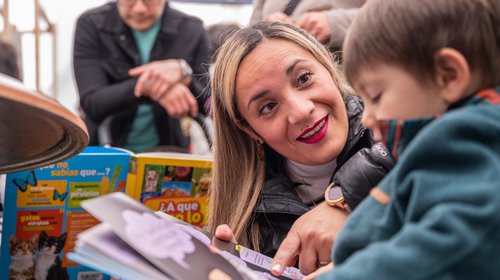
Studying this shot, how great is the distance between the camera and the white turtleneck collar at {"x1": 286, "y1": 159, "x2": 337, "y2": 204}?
1382 mm

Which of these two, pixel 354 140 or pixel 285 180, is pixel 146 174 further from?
pixel 354 140

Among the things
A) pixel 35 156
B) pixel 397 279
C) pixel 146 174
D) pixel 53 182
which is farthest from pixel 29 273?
pixel 397 279

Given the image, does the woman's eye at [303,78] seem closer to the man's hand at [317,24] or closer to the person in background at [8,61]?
Result: the man's hand at [317,24]

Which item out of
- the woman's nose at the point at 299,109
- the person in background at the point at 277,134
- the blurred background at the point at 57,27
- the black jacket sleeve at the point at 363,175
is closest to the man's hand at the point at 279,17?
the person in background at the point at 277,134

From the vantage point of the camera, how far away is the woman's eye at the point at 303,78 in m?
1.30

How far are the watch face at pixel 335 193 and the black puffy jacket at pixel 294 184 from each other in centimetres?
2

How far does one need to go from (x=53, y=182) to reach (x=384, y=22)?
111cm

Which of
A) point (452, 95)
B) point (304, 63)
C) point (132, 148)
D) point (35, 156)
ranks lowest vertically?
point (132, 148)

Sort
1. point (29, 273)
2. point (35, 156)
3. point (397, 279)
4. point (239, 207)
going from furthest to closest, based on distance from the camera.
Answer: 1. point (29, 273)
2. point (239, 207)
3. point (35, 156)
4. point (397, 279)

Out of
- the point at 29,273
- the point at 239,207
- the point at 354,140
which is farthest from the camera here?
the point at 29,273

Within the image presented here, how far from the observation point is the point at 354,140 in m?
1.30

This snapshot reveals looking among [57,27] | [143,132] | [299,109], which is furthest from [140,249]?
[57,27]

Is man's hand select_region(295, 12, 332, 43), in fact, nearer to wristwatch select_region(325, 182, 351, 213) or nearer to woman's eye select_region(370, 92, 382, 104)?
wristwatch select_region(325, 182, 351, 213)

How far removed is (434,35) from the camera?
717mm
